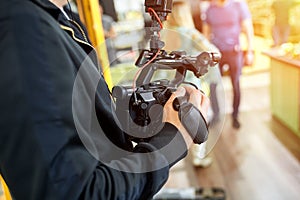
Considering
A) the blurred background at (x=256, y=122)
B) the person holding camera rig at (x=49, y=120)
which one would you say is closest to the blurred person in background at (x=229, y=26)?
the blurred background at (x=256, y=122)

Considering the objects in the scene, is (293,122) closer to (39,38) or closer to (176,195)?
(176,195)

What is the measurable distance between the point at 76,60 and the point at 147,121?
0.18m

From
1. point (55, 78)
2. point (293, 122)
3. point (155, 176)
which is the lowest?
point (293, 122)

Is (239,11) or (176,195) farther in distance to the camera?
(239,11)

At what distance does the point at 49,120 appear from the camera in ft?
1.28

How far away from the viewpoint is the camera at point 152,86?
546 mm

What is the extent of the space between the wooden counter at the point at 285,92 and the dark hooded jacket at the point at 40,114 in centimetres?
241

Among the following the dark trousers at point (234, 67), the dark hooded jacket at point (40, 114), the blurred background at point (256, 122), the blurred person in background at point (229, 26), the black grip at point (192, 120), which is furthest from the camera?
the dark trousers at point (234, 67)

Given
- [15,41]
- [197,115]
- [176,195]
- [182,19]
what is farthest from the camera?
[182,19]

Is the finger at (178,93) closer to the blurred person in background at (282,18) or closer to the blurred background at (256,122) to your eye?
the blurred background at (256,122)

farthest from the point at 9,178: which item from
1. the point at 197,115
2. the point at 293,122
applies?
the point at 293,122

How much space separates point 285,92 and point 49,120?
9.48 feet

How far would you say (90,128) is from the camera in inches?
18.4

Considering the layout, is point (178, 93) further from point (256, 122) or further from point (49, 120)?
point (256, 122)
